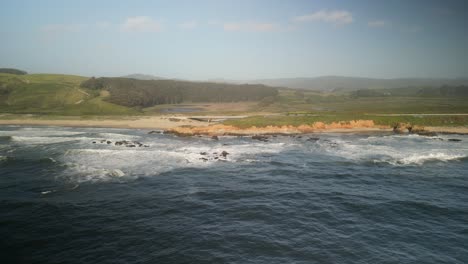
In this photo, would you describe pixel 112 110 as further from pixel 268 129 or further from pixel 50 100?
pixel 268 129

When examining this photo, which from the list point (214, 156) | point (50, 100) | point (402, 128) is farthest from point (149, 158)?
point (50, 100)

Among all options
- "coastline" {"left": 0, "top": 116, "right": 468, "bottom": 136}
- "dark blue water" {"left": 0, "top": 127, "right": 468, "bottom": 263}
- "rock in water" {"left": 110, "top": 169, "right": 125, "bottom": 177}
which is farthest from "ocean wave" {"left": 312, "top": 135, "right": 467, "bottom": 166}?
"rock in water" {"left": 110, "top": 169, "right": 125, "bottom": 177}

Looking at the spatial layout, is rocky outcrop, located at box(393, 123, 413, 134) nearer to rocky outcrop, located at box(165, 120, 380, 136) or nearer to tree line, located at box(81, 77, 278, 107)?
rocky outcrop, located at box(165, 120, 380, 136)

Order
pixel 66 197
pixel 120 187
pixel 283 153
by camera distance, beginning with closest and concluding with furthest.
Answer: pixel 66 197 < pixel 120 187 < pixel 283 153

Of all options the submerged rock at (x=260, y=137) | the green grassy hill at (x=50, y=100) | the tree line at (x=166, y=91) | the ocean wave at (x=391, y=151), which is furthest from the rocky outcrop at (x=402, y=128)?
the tree line at (x=166, y=91)

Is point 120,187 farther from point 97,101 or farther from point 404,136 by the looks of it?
point 97,101

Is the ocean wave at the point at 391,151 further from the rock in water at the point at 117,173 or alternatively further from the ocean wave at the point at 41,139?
the ocean wave at the point at 41,139

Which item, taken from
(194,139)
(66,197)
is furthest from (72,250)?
(194,139)
